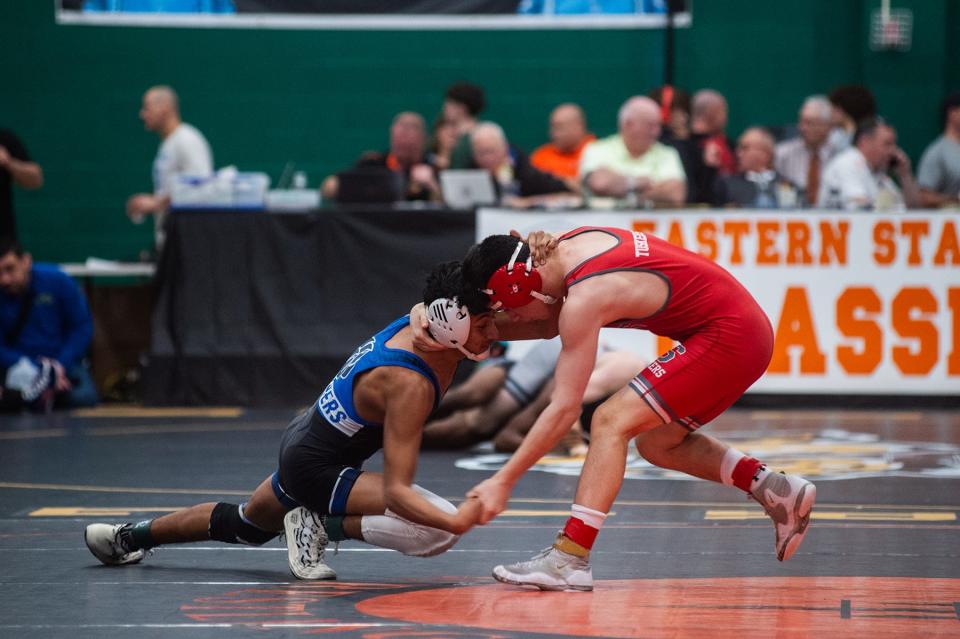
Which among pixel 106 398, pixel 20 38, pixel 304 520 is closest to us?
pixel 304 520

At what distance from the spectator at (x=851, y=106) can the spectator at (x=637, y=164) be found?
52.8 inches

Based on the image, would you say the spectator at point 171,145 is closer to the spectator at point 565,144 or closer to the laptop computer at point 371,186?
the laptop computer at point 371,186

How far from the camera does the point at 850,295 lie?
9.55 metres

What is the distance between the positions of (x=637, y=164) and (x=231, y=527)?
5.72 meters

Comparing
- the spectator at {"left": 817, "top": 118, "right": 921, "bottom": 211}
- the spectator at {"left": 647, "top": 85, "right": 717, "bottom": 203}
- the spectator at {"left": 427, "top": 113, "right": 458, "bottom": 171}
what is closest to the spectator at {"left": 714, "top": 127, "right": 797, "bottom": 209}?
the spectator at {"left": 647, "top": 85, "right": 717, "bottom": 203}

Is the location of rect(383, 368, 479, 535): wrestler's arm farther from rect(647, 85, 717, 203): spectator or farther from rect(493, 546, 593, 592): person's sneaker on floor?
rect(647, 85, 717, 203): spectator

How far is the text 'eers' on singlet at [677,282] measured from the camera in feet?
15.3

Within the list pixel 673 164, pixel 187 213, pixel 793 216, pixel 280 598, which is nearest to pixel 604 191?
pixel 673 164

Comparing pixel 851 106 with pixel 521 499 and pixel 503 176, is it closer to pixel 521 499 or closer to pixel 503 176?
pixel 503 176

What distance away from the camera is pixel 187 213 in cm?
1003

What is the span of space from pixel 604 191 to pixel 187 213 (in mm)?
2775

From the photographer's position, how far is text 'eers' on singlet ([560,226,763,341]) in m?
4.65

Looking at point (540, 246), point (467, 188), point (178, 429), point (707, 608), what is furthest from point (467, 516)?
point (467, 188)

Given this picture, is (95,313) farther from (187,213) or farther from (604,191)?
(604,191)
